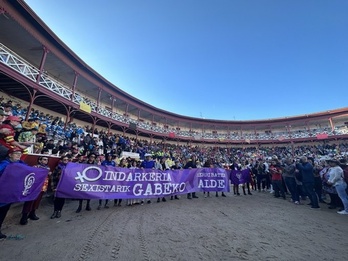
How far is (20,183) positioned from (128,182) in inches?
113

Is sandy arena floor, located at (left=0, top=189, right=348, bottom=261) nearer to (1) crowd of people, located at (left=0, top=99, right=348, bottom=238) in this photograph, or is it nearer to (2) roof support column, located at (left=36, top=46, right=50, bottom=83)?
(1) crowd of people, located at (left=0, top=99, right=348, bottom=238)

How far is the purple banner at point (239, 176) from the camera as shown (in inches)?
340

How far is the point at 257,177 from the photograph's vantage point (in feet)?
33.3

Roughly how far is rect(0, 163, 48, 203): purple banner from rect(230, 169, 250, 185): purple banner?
7.96 meters

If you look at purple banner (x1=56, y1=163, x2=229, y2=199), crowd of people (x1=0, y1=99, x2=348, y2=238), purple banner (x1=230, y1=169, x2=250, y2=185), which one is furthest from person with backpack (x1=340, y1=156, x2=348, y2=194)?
purple banner (x1=56, y1=163, x2=229, y2=199)

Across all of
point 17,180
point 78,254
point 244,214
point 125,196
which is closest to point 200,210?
point 244,214

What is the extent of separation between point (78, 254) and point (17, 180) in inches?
84.4

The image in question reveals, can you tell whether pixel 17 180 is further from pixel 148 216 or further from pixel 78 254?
pixel 148 216

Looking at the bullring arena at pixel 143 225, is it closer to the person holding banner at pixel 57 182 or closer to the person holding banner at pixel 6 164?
the person holding banner at pixel 57 182

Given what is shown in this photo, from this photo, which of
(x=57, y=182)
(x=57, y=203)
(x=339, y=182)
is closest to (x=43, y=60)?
(x=57, y=182)

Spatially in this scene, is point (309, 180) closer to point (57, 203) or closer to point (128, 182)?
point (128, 182)

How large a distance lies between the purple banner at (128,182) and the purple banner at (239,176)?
0.93 metres

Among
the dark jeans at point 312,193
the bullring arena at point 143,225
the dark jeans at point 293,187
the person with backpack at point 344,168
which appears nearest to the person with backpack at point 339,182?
the person with backpack at point 344,168

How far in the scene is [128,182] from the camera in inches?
226
